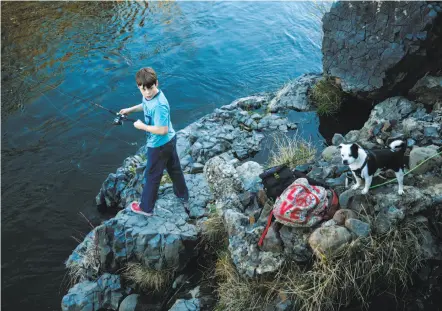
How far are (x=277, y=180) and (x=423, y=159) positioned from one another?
201cm

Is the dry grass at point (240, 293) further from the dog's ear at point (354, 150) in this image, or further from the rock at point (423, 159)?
the rock at point (423, 159)

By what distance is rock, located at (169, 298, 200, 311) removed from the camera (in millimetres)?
4934

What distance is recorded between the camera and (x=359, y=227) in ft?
14.9

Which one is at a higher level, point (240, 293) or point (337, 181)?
point (337, 181)

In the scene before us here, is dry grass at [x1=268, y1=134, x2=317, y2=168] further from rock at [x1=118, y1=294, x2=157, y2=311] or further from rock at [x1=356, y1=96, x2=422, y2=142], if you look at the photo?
rock at [x1=118, y1=294, x2=157, y2=311]

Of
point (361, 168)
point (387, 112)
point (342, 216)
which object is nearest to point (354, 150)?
point (361, 168)

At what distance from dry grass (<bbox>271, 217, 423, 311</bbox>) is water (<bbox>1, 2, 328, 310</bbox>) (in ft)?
12.0

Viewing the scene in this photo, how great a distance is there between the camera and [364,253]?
4477 millimetres

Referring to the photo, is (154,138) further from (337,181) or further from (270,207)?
(337,181)

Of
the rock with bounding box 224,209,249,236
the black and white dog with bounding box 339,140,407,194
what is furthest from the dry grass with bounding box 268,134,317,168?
the black and white dog with bounding box 339,140,407,194

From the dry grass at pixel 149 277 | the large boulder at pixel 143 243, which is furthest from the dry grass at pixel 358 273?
the dry grass at pixel 149 277

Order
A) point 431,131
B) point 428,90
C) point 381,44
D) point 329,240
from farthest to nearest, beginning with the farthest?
1. point 381,44
2. point 428,90
3. point 431,131
4. point 329,240

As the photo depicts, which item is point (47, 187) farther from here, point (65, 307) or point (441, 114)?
point (441, 114)

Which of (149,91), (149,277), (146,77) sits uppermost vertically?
(146,77)
